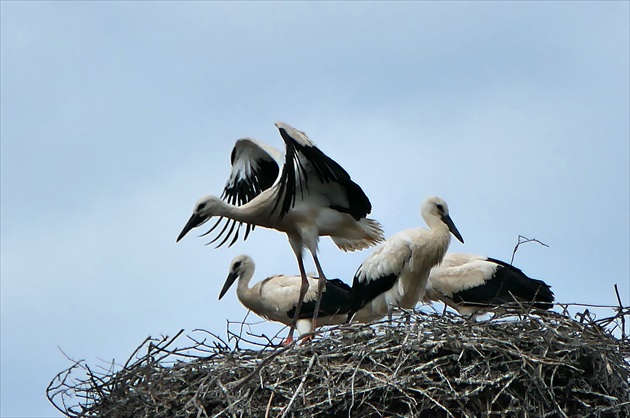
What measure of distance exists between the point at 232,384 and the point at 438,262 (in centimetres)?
280

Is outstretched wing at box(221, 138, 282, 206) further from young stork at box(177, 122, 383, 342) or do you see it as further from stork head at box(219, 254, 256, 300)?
stork head at box(219, 254, 256, 300)

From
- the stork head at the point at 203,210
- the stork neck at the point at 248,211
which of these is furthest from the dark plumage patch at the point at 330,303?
the stork head at the point at 203,210

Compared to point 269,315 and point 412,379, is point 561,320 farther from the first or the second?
point 269,315

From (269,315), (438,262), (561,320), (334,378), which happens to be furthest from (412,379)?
(269,315)

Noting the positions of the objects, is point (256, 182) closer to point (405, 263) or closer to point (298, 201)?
point (298, 201)

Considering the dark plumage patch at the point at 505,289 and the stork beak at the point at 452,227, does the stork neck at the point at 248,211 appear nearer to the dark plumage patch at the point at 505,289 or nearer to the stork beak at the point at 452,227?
the stork beak at the point at 452,227

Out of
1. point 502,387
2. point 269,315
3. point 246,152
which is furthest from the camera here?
point 269,315

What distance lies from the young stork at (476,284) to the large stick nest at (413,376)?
2869 millimetres

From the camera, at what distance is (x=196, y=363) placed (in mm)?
6930

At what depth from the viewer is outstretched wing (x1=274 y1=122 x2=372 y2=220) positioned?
26.2 ft

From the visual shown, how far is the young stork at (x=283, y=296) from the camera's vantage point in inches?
392

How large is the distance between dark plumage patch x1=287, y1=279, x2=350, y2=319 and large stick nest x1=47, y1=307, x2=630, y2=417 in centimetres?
296

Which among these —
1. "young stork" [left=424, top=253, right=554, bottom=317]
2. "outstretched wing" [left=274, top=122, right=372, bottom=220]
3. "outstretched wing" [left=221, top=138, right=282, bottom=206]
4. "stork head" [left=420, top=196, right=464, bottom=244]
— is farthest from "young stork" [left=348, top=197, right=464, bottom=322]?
"outstretched wing" [left=221, top=138, right=282, bottom=206]

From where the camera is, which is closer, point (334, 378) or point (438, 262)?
point (334, 378)
